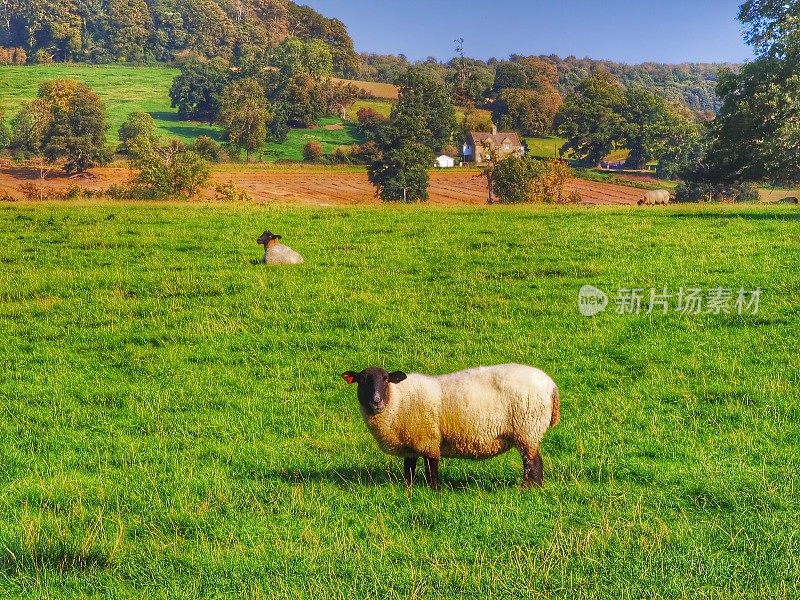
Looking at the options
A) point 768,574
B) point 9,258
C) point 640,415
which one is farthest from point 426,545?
point 9,258

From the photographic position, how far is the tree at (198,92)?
146 metres

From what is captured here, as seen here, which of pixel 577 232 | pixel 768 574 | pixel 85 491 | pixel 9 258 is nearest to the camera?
pixel 768 574

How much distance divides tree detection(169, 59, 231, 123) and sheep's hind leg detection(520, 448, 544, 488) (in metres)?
144

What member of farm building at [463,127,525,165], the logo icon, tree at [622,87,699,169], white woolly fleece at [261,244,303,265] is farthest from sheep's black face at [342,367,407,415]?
tree at [622,87,699,169]

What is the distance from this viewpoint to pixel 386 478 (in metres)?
9.35

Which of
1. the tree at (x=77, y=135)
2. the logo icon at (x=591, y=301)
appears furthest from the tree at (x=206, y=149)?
the logo icon at (x=591, y=301)

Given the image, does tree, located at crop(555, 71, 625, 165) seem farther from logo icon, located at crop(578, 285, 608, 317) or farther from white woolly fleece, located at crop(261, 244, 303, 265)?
logo icon, located at crop(578, 285, 608, 317)

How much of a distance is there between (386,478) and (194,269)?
1616 centimetres

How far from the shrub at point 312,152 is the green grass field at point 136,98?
1.49 m

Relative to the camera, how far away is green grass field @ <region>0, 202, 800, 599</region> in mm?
7367

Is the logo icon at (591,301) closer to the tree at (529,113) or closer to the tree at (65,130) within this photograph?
the tree at (65,130)

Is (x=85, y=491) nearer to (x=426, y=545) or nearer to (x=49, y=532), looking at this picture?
(x=49, y=532)

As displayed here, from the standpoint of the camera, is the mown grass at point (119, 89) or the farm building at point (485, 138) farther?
the mown grass at point (119, 89)

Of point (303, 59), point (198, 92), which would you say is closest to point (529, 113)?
point (303, 59)
